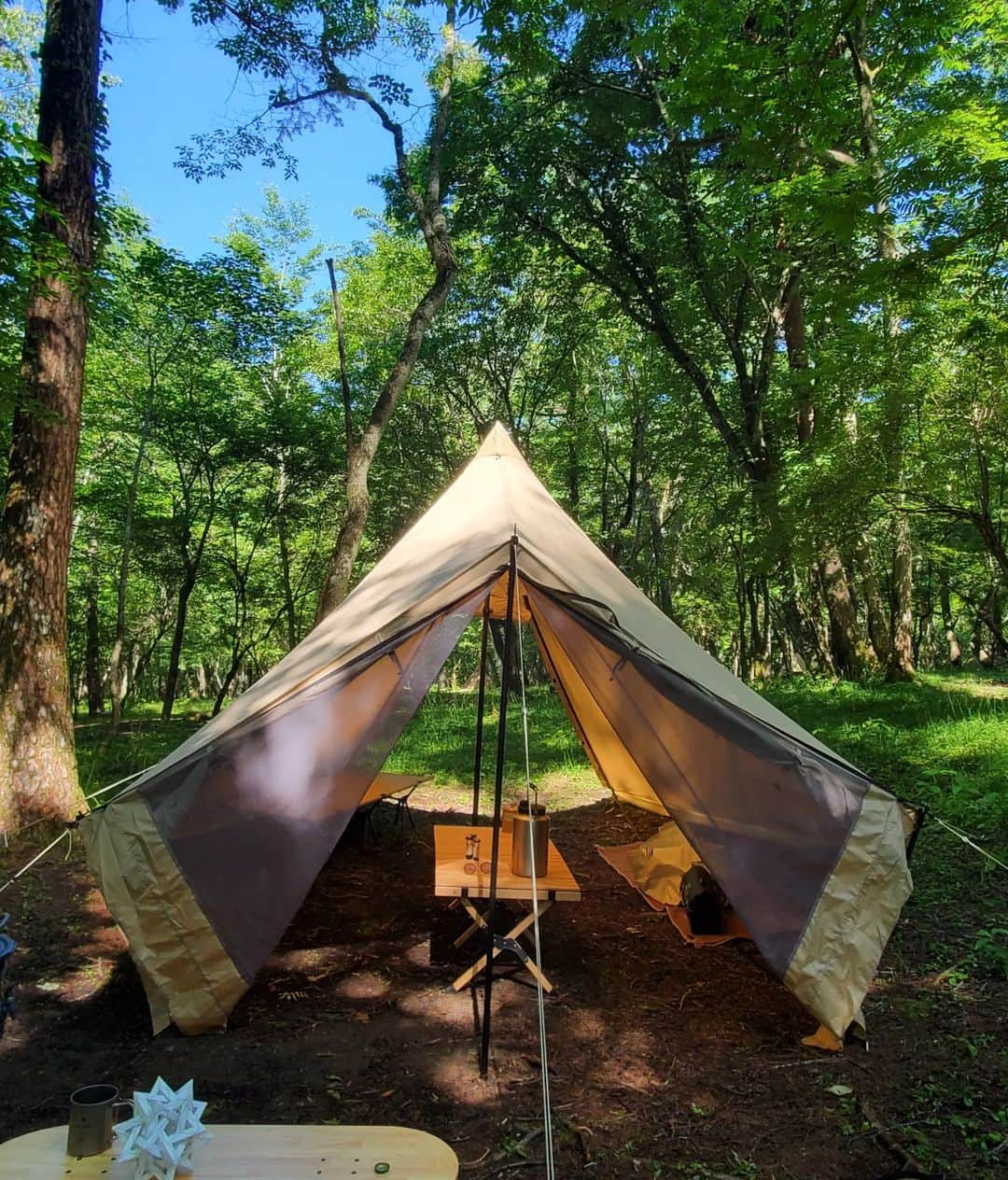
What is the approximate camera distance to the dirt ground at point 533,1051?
2.30 metres

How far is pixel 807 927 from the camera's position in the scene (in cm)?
278

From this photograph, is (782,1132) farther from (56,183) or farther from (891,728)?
(56,183)

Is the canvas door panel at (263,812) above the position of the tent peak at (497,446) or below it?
below

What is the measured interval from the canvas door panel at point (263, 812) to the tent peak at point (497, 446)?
1.55 meters

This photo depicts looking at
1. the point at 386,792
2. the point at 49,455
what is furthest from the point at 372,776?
the point at 49,455

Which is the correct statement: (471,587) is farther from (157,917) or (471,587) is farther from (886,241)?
(886,241)

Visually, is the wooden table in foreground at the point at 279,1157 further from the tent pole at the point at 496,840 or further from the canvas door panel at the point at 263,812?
the canvas door panel at the point at 263,812

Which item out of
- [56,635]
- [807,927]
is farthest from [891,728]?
[56,635]

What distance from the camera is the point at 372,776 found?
3.45 metres

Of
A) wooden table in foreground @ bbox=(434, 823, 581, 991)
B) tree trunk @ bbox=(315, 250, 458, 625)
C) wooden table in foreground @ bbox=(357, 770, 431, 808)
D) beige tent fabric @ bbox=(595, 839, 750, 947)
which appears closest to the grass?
beige tent fabric @ bbox=(595, 839, 750, 947)

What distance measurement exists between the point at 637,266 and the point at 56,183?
820 cm

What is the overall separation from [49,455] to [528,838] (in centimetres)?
385

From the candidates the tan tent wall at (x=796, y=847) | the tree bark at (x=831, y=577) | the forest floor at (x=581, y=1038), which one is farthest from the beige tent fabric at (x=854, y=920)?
the tree bark at (x=831, y=577)

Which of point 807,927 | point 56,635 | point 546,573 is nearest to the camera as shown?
point 807,927
